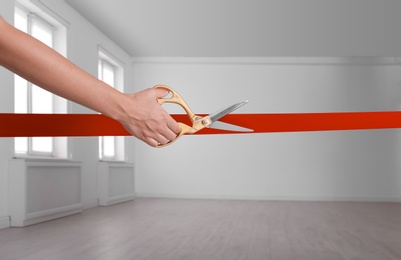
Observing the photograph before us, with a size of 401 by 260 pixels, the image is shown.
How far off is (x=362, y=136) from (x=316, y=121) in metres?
8.87

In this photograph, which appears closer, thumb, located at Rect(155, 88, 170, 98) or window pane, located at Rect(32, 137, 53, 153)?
thumb, located at Rect(155, 88, 170, 98)

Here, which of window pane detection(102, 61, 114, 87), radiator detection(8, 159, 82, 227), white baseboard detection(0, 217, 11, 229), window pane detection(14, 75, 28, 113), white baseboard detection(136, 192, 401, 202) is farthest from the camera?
white baseboard detection(136, 192, 401, 202)

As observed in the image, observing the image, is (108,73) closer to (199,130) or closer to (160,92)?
(199,130)

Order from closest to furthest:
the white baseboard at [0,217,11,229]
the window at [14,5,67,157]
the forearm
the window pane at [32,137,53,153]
→ the forearm → the white baseboard at [0,217,11,229] → the window at [14,5,67,157] → the window pane at [32,137,53,153]

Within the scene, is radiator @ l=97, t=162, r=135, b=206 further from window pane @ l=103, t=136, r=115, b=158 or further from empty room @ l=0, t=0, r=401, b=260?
window pane @ l=103, t=136, r=115, b=158

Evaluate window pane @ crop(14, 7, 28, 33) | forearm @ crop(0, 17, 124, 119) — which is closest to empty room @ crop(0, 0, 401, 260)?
forearm @ crop(0, 17, 124, 119)

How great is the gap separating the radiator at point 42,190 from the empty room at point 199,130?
22 millimetres

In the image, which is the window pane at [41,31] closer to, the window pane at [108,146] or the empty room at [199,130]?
the empty room at [199,130]

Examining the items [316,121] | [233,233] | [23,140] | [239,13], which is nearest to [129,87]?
[239,13]

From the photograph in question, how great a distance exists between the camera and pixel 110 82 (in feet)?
32.2

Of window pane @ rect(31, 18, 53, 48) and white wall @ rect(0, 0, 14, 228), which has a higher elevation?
window pane @ rect(31, 18, 53, 48)

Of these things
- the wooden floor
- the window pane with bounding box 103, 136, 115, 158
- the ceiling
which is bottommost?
the wooden floor

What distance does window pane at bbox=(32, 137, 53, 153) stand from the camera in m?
6.30

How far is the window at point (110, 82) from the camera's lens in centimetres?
907
